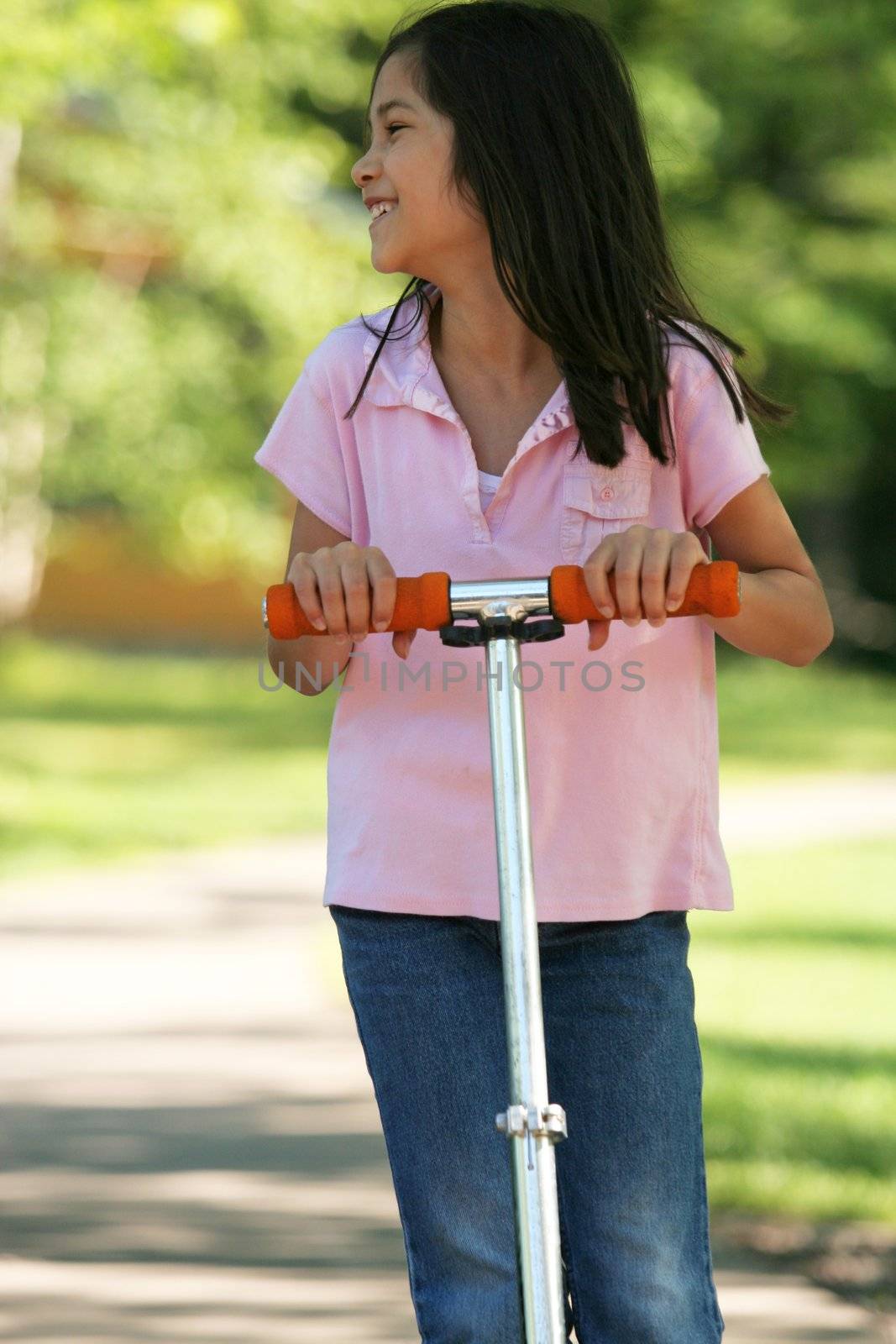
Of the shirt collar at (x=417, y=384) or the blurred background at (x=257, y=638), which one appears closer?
the shirt collar at (x=417, y=384)

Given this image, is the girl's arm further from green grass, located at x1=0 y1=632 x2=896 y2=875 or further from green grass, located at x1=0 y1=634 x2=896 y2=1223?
green grass, located at x1=0 y1=632 x2=896 y2=875

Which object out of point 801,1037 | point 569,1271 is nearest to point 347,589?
point 569,1271

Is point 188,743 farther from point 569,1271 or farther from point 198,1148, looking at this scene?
point 569,1271

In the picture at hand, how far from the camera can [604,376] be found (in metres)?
2.46

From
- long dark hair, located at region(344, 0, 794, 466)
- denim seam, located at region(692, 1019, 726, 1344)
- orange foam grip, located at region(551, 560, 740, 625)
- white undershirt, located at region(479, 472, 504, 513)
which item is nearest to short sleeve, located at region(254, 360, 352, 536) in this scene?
long dark hair, located at region(344, 0, 794, 466)

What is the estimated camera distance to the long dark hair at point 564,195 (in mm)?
2438

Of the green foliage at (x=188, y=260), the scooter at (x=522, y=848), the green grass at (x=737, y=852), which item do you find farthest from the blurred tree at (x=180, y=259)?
the scooter at (x=522, y=848)

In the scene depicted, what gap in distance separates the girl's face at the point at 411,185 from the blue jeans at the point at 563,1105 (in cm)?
78

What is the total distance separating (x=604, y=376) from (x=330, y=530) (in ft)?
1.30

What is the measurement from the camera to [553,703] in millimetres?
2455

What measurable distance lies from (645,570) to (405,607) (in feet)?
0.82

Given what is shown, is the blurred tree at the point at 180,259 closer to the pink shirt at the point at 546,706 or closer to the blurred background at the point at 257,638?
the blurred background at the point at 257,638

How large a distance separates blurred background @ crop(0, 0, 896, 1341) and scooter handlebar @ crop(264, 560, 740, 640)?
2.37 feet

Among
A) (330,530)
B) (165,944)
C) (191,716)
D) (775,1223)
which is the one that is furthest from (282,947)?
(191,716)
